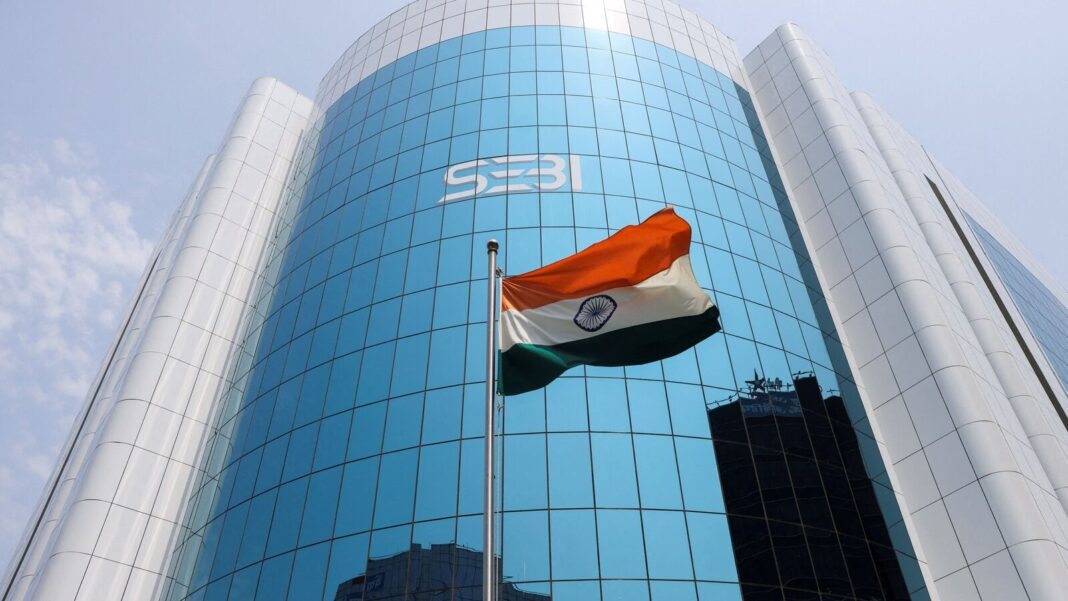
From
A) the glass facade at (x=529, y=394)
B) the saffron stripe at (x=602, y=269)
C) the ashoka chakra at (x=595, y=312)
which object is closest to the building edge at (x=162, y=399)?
the glass facade at (x=529, y=394)

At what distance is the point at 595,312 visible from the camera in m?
16.0

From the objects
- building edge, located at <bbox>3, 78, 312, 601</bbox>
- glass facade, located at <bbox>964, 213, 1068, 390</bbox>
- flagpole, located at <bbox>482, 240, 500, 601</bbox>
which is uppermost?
glass facade, located at <bbox>964, 213, 1068, 390</bbox>

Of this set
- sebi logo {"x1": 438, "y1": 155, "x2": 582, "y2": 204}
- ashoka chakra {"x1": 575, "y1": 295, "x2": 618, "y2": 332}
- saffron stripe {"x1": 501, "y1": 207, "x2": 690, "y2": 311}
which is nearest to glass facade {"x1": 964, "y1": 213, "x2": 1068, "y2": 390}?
sebi logo {"x1": 438, "y1": 155, "x2": 582, "y2": 204}

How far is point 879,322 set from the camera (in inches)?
1220

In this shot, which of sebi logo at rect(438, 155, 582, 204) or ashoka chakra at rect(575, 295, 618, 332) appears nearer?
ashoka chakra at rect(575, 295, 618, 332)

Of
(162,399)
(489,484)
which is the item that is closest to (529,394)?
(489,484)

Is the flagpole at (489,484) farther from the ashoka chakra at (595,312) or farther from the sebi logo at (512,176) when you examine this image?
the sebi logo at (512,176)

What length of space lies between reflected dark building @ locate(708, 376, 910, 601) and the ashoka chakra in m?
10.3

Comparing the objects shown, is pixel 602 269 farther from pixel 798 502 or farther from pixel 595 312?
pixel 798 502

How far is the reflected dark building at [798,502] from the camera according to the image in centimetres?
2258

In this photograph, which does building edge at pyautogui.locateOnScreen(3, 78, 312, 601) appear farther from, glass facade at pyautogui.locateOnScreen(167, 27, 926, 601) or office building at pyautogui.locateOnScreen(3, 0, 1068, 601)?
glass facade at pyautogui.locateOnScreen(167, 27, 926, 601)

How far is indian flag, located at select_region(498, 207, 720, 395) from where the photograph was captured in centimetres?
1570

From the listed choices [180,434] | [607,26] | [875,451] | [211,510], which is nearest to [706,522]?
[875,451]

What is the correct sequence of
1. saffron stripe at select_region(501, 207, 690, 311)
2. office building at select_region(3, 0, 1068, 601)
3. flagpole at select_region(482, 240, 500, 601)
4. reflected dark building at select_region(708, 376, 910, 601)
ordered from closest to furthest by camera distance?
flagpole at select_region(482, 240, 500, 601) → saffron stripe at select_region(501, 207, 690, 311) → reflected dark building at select_region(708, 376, 910, 601) → office building at select_region(3, 0, 1068, 601)
